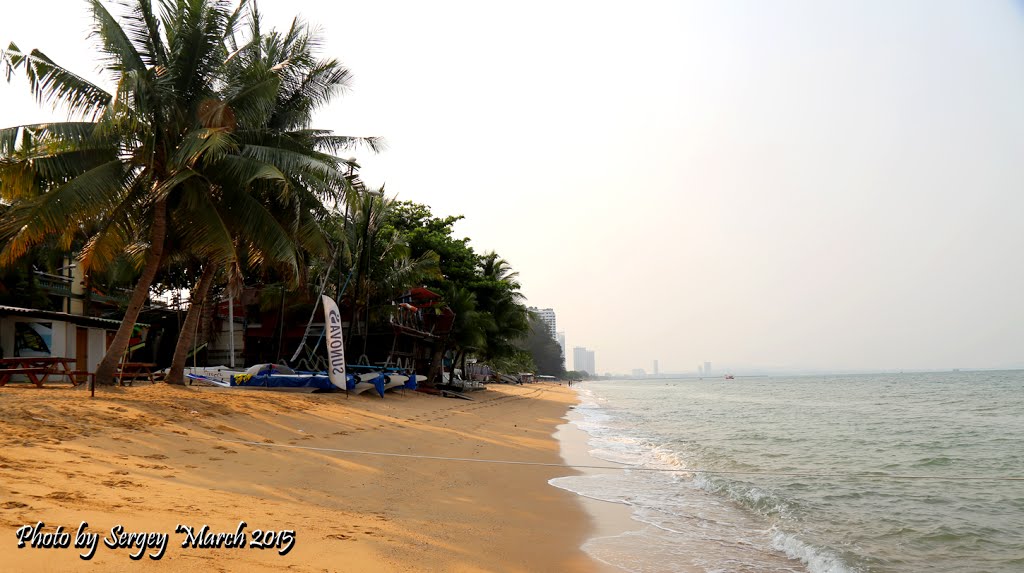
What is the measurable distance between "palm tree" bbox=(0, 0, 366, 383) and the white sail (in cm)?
474

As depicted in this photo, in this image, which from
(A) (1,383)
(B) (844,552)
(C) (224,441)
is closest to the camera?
(B) (844,552)

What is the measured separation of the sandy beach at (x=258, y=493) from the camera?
4.36 metres

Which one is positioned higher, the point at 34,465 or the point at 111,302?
the point at 111,302

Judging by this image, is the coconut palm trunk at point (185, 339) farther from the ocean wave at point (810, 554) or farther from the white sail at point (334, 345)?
the ocean wave at point (810, 554)

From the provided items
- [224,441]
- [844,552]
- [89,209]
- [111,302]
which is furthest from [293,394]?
[111,302]

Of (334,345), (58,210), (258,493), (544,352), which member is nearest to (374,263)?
(334,345)

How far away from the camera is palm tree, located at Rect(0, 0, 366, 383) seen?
1151 cm

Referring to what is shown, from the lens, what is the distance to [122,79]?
11547mm

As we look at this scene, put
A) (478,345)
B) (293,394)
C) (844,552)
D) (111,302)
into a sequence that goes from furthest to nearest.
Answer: (478,345), (111,302), (293,394), (844,552)

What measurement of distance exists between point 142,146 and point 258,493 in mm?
9574

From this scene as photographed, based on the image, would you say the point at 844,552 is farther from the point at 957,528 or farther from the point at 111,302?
the point at 111,302

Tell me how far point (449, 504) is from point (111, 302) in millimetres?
28693

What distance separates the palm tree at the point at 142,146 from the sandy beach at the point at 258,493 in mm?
3204

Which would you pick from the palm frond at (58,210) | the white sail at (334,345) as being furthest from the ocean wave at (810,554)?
the white sail at (334,345)
